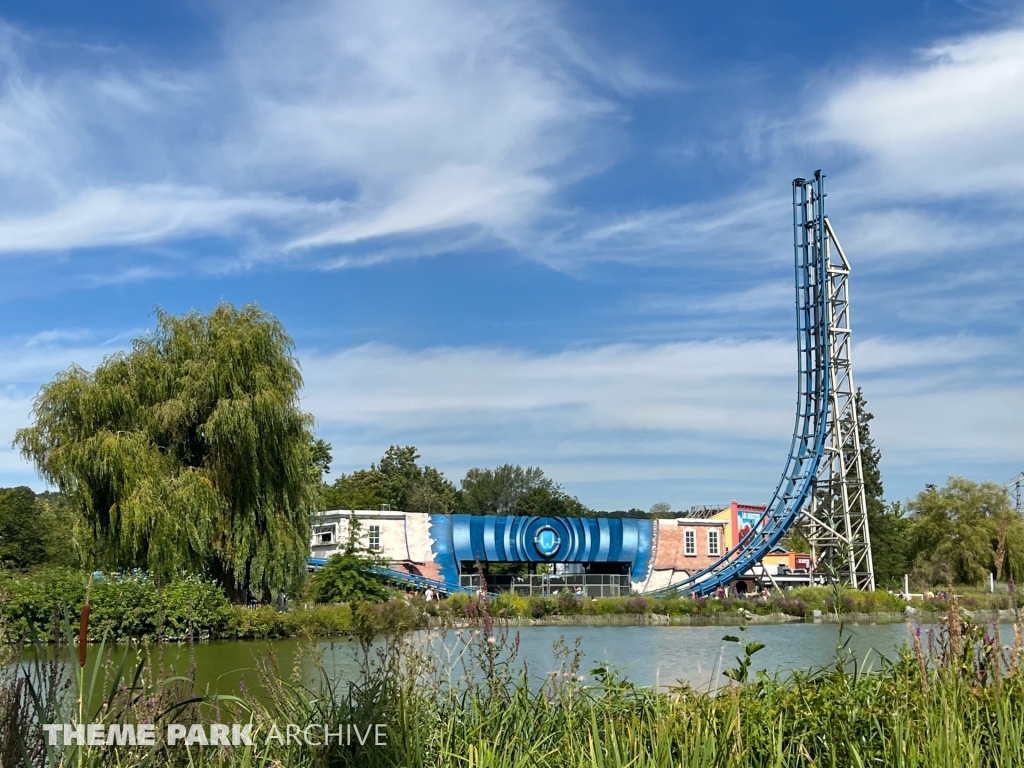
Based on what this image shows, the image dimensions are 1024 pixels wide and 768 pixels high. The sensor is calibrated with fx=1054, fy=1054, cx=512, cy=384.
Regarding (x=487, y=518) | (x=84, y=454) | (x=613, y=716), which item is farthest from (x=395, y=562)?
(x=613, y=716)

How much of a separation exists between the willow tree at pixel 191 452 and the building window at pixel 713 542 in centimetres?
2763

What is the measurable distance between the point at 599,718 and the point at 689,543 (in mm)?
41989

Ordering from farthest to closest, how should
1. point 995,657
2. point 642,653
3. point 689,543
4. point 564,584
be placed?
point 689,543 < point 564,584 < point 642,653 < point 995,657

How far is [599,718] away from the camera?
16.0ft

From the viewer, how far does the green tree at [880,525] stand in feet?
155

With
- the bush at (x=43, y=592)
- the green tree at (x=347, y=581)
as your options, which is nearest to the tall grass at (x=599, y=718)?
the bush at (x=43, y=592)

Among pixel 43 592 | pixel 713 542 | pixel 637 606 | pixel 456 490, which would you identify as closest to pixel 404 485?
pixel 456 490

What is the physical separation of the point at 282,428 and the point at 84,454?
383 cm

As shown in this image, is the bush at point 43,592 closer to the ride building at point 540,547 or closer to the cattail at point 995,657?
the cattail at point 995,657

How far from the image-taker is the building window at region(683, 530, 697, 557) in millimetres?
45719

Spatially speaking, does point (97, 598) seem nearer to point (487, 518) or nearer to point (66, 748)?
point (66, 748)

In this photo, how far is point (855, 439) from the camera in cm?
3944

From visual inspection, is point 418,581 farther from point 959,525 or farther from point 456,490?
point 456,490

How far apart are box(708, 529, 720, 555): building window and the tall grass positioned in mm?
42597
